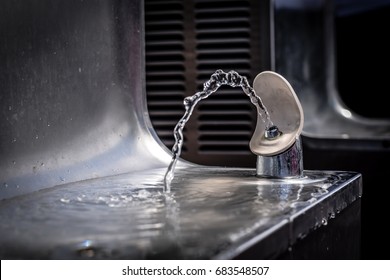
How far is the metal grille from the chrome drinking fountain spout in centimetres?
86

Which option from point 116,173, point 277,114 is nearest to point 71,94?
point 116,173

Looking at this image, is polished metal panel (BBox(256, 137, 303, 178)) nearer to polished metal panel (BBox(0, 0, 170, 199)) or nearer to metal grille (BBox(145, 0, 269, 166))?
polished metal panel (BBox(0, 0, 170, 199))

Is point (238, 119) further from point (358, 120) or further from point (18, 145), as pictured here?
point (18, 145)

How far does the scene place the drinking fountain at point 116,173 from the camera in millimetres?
869

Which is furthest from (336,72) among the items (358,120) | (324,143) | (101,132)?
(101,132)

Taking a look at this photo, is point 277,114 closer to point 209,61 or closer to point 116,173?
point 116,173

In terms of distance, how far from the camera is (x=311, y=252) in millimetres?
1073

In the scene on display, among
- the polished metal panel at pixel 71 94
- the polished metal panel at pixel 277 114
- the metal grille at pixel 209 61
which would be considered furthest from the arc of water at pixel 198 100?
the metal grille at pixel 209 61

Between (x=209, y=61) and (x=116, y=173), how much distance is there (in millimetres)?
972

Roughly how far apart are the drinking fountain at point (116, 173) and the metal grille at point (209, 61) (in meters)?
0.62
